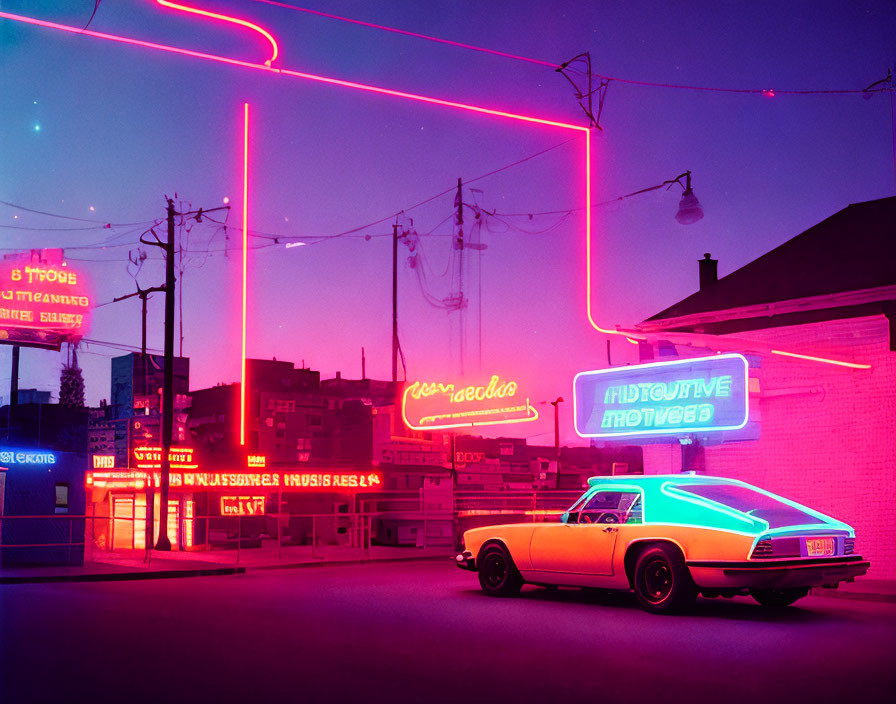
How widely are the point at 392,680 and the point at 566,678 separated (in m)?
1.37

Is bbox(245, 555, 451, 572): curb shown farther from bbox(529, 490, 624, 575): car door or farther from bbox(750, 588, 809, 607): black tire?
bbox(750, 588, 809, 607): black tire

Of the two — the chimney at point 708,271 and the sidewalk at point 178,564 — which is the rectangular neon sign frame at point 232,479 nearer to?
the sidewalk at point 178,564

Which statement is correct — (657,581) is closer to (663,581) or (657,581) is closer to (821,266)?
(663,581)

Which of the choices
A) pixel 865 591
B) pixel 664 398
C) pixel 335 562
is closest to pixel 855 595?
pixel 865 591

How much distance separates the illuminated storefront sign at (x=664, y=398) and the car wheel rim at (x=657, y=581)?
17.5 ft

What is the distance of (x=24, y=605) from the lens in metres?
14.1

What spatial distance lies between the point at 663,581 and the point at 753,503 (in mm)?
2019

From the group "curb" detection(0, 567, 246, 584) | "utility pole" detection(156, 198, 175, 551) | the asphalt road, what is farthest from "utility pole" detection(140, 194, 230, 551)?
the asphalt road

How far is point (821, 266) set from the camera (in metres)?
20.1

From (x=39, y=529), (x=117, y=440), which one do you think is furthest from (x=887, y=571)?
(x=117, y=440)

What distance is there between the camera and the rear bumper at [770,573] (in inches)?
471

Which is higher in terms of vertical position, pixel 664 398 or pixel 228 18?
pixel 228 18

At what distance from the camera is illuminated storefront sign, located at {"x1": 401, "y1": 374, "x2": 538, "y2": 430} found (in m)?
28.8

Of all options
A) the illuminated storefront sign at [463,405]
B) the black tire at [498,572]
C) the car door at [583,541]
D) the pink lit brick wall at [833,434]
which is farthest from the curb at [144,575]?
the pink lit brick wall at [833,434]
